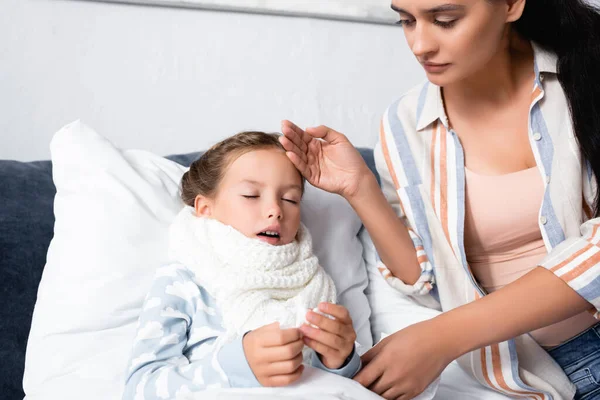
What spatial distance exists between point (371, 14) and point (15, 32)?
1097 millimetres

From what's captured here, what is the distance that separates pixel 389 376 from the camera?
1.25m

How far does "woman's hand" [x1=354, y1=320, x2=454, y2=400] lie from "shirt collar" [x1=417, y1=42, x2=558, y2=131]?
500 mm

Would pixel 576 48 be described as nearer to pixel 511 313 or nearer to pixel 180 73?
pixel 511 313

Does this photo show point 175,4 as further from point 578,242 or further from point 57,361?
point 578,242

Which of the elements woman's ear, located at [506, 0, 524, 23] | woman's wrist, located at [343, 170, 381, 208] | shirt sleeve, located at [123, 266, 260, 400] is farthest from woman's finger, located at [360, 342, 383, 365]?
woman's ear, located at [506, 0, 524, 23]

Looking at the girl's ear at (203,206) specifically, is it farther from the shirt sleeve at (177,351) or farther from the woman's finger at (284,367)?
the woman's finger at (284,367)

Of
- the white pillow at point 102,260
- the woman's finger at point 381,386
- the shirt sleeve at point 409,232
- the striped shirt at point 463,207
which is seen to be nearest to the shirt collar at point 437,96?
the striped shirt at point 463,207

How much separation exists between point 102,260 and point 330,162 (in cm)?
54

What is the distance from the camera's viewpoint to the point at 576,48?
149cm

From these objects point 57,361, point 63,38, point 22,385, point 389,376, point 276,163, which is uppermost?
point 63,38

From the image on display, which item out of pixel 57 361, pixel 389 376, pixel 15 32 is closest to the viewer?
pixel 389 376

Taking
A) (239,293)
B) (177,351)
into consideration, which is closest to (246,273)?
(239,293)

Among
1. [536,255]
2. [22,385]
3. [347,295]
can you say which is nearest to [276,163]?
[347,295]

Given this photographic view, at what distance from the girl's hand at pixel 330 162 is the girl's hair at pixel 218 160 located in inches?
2.0
